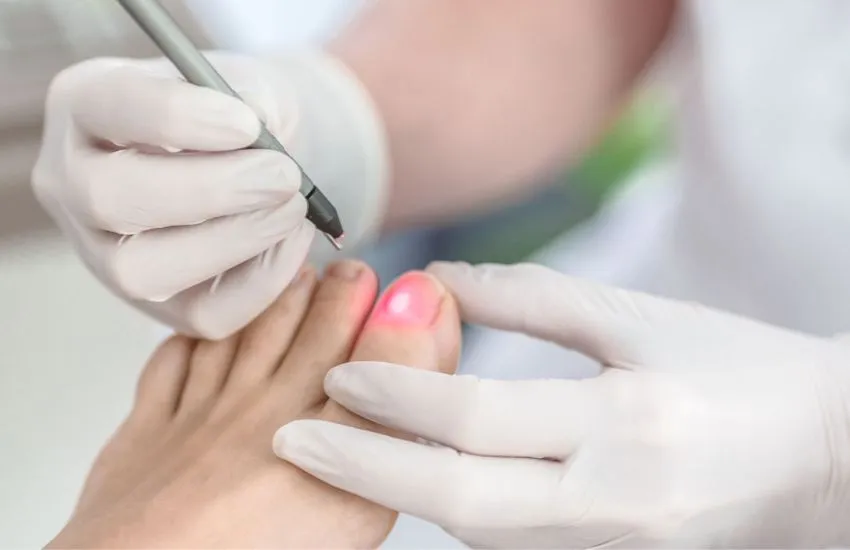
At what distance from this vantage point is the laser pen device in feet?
1.74

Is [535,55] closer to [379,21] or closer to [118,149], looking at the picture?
[379,21]

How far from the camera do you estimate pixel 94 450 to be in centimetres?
82

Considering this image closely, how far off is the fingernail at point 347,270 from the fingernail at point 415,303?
0.06 m

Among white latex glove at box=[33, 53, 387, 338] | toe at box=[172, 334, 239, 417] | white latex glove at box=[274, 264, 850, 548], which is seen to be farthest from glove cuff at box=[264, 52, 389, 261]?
white latex glove at box=[274, 264, 850, 548]

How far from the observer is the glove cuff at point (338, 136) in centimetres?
75

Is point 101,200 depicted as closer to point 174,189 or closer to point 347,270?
point 174,189

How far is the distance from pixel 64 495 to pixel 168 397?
0.42 ft

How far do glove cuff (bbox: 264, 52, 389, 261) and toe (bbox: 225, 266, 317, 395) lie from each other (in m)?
0.08

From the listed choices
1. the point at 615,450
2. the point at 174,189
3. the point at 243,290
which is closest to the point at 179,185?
the point at 174,189

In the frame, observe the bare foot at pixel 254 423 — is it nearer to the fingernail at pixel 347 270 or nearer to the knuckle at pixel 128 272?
the fingernail at pixel 347 270

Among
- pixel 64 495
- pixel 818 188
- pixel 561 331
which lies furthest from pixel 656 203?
Result: pixel 64 495

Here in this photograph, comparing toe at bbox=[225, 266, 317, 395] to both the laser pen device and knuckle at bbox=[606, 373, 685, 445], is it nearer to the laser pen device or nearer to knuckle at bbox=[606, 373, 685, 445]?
the laser pen device

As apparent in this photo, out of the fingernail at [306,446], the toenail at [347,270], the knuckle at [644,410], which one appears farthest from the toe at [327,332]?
the knuckle at [644,410]

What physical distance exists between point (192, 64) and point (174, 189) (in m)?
0.09
